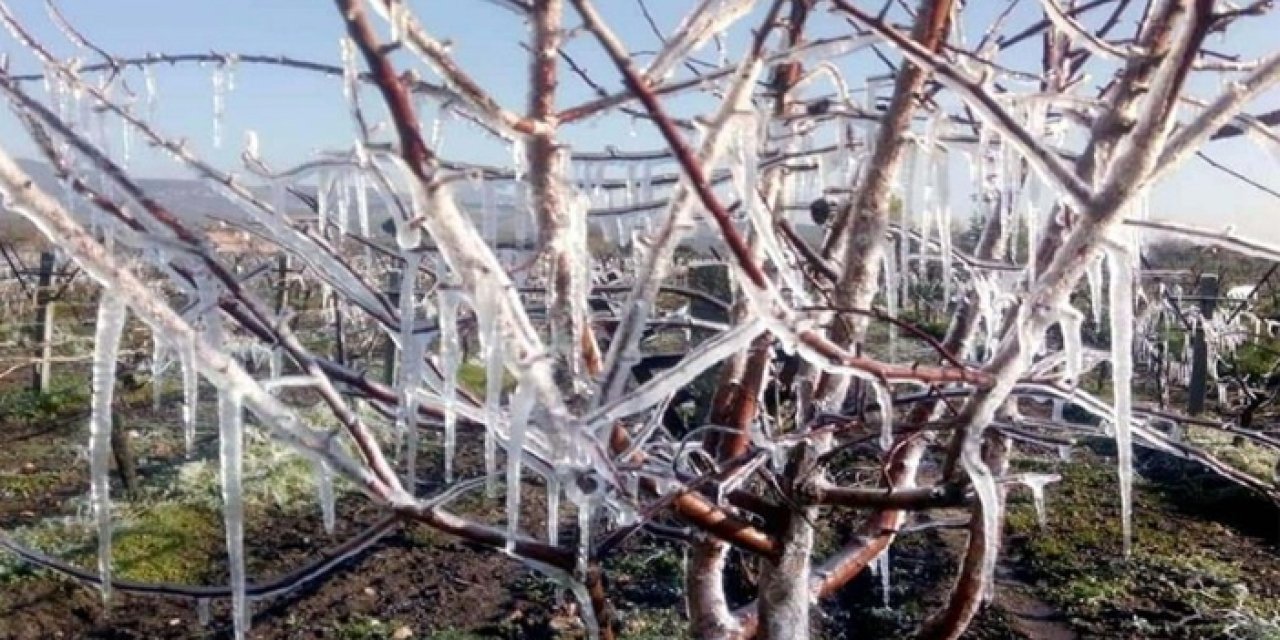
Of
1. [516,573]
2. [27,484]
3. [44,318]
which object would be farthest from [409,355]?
[44,318]

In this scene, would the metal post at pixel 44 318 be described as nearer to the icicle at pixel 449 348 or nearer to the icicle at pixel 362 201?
the icicle at pixel 362 201

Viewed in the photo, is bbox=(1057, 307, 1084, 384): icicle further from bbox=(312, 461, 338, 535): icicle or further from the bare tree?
bbox=(312, 461, 338, 535): icicle

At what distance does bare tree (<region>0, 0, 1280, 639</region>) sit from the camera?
3.31 ft

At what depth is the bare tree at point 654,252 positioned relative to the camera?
101 cm

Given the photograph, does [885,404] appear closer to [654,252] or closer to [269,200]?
[654,252]

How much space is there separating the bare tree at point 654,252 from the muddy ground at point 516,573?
6.91 ft

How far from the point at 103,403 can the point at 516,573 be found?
12.5ft

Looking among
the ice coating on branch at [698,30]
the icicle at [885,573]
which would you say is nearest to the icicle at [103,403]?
the ice coating on branch at [698,30]

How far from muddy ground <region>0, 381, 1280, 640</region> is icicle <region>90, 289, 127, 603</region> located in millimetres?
2632

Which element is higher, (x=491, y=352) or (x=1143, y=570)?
(x=491, y=352)

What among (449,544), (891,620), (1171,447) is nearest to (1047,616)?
(891,620)

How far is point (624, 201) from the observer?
1.66m

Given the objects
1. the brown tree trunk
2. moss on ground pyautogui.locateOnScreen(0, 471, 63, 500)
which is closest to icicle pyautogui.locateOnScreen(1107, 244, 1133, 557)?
the brown tree trunk

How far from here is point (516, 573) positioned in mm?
4766
